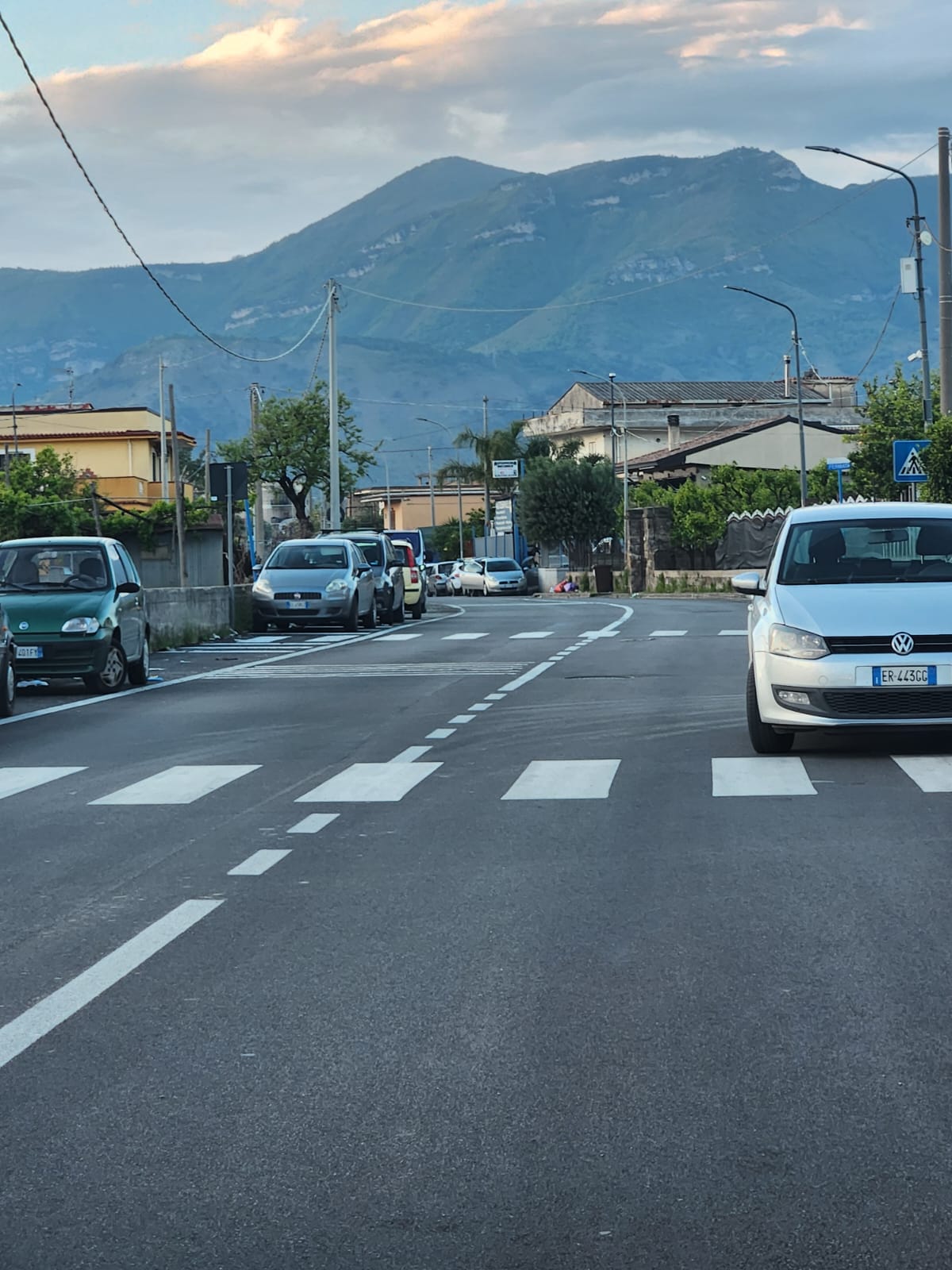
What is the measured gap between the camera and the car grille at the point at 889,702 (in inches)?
491

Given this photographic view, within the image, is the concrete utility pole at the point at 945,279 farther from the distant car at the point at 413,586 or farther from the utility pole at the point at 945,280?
the distant car at the point at 413,586

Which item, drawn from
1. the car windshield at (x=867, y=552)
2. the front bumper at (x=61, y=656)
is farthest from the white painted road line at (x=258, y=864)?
the front bumper at (x=61, y=656)

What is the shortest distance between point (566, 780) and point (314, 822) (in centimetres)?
221

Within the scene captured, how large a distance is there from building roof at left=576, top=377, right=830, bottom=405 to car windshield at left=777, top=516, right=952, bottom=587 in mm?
110898

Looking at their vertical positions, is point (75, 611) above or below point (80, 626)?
above

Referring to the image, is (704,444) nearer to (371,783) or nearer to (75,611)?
(75,611)

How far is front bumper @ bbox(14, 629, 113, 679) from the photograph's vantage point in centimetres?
1983

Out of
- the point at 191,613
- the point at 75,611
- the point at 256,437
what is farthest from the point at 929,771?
the point at 256,437

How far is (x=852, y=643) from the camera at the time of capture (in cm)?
1260

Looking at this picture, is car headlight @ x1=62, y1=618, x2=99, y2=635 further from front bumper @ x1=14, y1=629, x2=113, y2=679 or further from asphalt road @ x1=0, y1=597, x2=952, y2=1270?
asphalt road @ x1=0, y1=597, x2=952, y2=1270

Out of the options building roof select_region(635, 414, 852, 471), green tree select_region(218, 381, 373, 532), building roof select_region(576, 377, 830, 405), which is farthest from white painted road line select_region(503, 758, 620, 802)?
building roof select_region(576, 377, 830, 405)

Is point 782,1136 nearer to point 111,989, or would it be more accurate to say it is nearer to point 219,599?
point 111,989

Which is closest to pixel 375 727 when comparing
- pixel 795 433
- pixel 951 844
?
pixel 951 844

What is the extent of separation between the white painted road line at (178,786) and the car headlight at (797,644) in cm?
343
